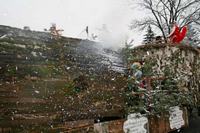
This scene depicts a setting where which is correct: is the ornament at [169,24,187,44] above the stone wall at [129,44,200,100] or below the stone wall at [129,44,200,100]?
above

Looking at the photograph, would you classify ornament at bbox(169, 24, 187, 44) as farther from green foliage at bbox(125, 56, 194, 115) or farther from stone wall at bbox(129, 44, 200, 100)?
green foliage at bbox(125, 56, 194, 115)

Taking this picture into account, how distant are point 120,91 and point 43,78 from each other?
2.61 meters

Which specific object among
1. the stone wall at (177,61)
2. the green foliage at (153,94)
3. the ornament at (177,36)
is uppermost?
the ornament at (177,36)

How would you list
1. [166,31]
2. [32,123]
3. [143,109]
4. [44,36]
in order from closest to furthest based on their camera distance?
1. [32,123]
2. [44,36]
3. [143,109]
4. [166,31]

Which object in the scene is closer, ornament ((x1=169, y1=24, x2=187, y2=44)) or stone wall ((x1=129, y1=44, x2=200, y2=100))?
stone wall ((x1=129, y1=44, x2=200, y2=100))

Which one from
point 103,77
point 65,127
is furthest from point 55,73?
point 103,77

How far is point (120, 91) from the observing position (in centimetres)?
792

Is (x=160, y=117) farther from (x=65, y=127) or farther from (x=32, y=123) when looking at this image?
(x=32, y=123)

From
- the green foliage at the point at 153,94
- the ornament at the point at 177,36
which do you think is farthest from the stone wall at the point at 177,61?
the ornament at the point at 177,36

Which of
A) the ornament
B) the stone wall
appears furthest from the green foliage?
the ornament

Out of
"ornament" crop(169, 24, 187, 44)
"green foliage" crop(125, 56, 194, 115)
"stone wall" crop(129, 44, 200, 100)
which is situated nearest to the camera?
"green foliage" crop(125, 56, 194, 115)

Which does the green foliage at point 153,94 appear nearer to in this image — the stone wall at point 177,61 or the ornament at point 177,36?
A: the stone wall at point 177,61

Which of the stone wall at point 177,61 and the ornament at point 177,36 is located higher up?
the ornament at point 177,36

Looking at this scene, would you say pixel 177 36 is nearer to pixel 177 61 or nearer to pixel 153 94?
pixel 177 61
